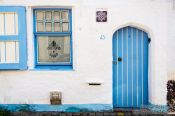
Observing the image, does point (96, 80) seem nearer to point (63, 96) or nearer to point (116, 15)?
point (63, 96)

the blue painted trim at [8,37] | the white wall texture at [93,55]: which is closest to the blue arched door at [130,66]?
the white wall texture at [93,55]

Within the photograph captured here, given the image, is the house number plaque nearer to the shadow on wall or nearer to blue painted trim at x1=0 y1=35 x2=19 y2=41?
blue painted trim at x1=0 y1=35 x2=19 y2=41

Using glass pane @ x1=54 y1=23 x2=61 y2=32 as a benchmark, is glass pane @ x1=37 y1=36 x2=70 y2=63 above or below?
below

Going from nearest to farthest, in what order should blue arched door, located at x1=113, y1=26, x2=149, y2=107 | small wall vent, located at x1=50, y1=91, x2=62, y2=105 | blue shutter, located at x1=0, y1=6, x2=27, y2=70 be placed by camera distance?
1. blue shutter, located at x1=0, y1=6, x2=27, y2=70
2. small wall vent, located at x1=50, y1=91, x2=62, y2=105
3. blue arched door, located at x1=113, y1=26, x2=149, y2=107

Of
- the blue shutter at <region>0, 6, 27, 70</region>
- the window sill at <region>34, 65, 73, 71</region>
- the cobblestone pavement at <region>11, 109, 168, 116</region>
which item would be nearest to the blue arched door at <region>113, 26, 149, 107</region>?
the cobblestone pavement at <region>11, 109, 168, 116</region>

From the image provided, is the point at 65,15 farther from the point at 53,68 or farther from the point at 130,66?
the point at 130,66

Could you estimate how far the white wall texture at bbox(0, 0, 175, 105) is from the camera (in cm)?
863

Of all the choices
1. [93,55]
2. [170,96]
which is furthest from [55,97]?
[170,96]

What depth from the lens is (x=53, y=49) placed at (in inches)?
356

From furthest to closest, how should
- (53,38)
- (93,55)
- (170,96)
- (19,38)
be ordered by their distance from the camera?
(53,38)
(170,96)
(93,55)
(19,38)

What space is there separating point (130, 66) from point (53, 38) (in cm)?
215

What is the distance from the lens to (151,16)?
8648 millimetres

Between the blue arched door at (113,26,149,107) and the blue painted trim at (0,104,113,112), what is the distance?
1.65 ft

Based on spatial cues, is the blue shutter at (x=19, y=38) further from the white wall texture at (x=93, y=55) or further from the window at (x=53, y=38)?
the window at (x=53, y=38)
